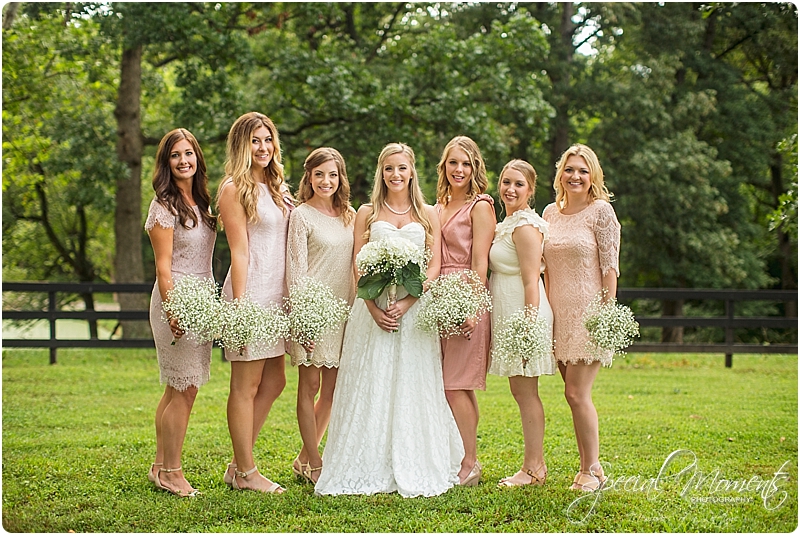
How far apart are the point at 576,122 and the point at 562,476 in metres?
15.3

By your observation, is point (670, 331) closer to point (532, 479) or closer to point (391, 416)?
point (532, 479)

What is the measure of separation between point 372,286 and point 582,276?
5.16 feet

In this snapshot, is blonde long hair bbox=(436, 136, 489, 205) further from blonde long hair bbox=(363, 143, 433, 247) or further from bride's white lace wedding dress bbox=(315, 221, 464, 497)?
bride's white lace wedding dress bbox=(315, 221, 464, 497)

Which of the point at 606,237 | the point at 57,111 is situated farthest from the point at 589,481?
the point at 57,111

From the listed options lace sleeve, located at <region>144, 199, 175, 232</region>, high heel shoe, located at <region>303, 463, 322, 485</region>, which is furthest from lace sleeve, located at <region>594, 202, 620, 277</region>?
lace sleeve, located at <region>144, 199, 175, 232</region>

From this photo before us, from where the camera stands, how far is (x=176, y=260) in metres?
5.47

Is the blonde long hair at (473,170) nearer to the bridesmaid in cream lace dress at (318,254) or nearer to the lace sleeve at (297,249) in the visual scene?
the bridesmaid in cream lace dress at (318,254)

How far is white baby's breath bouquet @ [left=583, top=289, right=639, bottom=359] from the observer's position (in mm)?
5293

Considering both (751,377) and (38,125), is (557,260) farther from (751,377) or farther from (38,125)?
(38,125)

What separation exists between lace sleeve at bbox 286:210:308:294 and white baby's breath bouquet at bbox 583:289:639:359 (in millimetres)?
2128

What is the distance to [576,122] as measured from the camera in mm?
19891

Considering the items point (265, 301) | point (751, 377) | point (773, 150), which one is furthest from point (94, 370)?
point (773, 150)

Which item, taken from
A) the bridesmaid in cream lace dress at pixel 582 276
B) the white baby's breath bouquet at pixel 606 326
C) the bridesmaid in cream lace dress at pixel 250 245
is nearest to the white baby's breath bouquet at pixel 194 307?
the bridesmaid in cream lace dress at pixel 250 245

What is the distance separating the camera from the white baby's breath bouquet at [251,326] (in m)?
5.19
